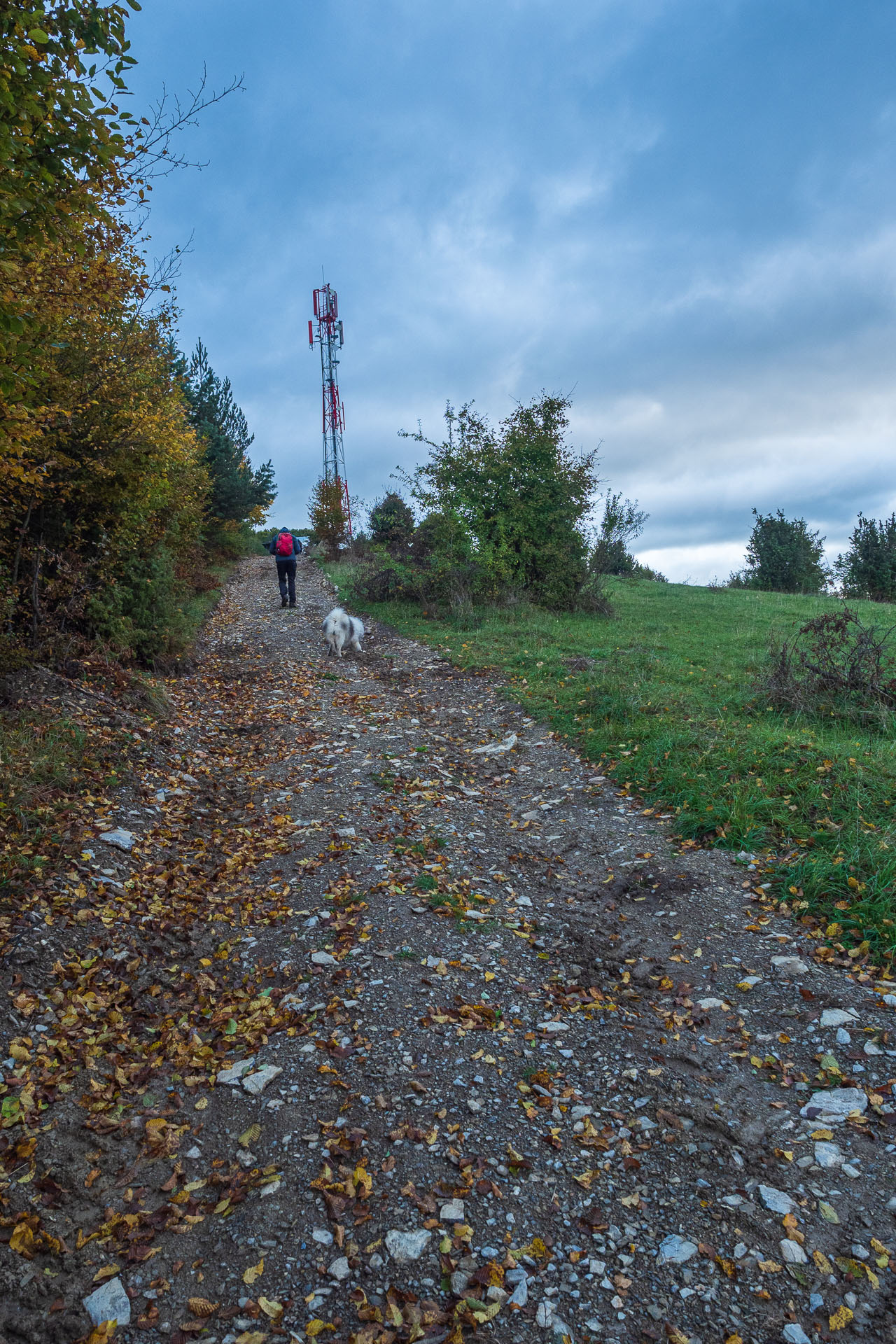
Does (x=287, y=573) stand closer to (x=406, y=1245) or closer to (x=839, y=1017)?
(x=839, y=1017)

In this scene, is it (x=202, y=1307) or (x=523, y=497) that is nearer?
(x=202, y=1307)

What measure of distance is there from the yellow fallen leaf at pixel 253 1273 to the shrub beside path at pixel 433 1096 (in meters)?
0.01

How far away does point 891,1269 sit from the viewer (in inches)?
113

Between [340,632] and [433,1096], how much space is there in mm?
11950

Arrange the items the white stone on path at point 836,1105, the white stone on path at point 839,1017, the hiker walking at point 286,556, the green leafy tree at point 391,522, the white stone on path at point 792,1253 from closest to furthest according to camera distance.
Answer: the white stone on path at point 792,1253, the white stone on path at point 836,1105, the white stone on path at point 839,1017, the hiker walking at point 286,556, the green leafy tree at point 391,522

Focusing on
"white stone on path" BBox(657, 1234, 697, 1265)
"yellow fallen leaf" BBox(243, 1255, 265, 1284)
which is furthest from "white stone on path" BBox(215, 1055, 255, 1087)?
"white stone on path" BBox(657, 1234, 697, 1265)

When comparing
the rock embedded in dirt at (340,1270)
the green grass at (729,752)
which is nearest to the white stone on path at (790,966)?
the green grass at (729,752)

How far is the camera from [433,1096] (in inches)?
157

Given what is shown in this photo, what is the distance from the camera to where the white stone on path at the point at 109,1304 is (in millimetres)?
2840

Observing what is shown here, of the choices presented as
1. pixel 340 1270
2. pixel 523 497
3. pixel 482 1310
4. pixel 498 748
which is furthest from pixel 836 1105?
pixel 523 497

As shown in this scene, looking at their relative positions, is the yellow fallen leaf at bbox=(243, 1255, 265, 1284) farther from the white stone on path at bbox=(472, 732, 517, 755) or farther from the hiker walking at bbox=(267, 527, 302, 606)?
the hiker walking at bbox=(267, 527, 302, 606)

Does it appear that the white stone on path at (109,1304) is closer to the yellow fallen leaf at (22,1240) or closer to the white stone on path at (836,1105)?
the yellow fallen leaf at (22,1240)

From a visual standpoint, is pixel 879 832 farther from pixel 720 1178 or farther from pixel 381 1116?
pixel 381 1116

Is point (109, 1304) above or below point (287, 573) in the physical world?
below
